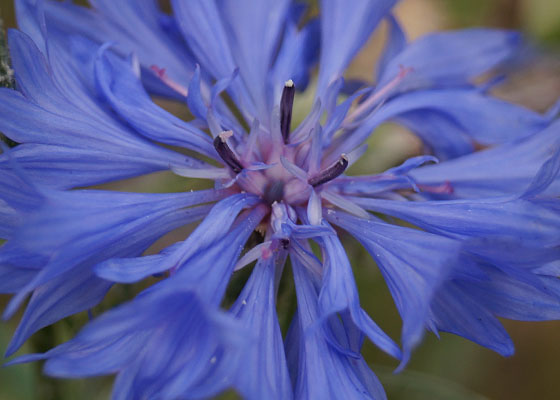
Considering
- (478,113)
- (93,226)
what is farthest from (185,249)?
(478,113)

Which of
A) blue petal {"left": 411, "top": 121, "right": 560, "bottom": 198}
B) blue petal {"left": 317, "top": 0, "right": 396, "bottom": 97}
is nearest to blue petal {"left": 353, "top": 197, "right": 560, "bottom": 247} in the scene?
blue petal {"left": 411, "top": 121, "right": 560, "bottom": 198}

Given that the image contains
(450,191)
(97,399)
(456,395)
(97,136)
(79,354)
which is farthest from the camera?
(97,399)

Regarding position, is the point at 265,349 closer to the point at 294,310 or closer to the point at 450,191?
the point at 294,310

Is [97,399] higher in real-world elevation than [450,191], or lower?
lower

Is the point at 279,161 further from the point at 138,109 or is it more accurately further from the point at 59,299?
the point at 59,299

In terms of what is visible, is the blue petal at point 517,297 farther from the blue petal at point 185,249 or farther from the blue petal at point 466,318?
the blue petal at point 185,249

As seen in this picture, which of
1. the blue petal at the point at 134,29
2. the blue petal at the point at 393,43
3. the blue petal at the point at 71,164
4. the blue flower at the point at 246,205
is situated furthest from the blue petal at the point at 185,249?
the blue petal at the point at 393,43

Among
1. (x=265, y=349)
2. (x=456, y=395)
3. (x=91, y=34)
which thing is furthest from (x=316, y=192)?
(x=456, y=395)
